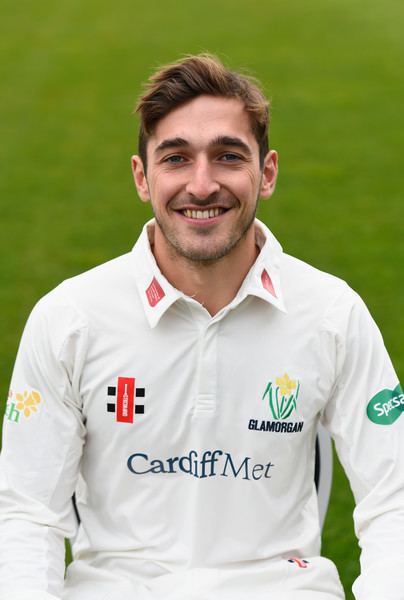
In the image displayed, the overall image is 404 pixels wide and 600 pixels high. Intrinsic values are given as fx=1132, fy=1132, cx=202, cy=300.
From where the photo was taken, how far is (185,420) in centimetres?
266

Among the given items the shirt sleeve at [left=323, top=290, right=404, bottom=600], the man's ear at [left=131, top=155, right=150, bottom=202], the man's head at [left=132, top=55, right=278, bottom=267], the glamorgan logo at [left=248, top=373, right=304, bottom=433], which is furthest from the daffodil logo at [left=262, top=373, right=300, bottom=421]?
the man's ear at [left=131, top=155, right=150, bottom=202]

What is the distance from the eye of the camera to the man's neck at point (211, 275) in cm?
273

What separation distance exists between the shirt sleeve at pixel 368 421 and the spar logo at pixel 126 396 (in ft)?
1.57

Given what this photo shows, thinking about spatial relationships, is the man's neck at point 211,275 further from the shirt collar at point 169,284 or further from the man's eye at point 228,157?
the man's eye at point 228,157

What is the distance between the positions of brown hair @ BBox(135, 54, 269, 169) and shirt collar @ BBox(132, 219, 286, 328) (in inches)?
10.4

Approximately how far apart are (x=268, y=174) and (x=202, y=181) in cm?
33

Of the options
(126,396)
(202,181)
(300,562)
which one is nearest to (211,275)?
(202,181)

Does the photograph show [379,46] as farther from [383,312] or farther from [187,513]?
[187,513]

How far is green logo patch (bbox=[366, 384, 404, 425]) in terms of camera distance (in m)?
2.68

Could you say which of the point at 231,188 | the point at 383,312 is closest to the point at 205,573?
the point at 231,188

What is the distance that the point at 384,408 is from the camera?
8.80ft

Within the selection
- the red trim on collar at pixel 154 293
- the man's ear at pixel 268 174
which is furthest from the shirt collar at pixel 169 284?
the man's ear at pixel 268 174

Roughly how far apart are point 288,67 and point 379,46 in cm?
134

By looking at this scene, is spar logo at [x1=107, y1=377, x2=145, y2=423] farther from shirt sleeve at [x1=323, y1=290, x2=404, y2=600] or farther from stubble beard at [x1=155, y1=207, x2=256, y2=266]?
shirt sleeve at [x1=323, y1=290, x2=404, y2=600]
